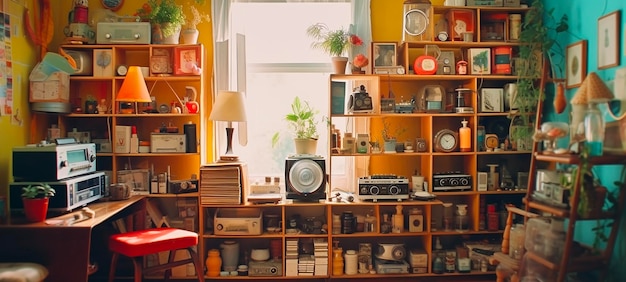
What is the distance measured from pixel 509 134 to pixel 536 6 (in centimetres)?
104

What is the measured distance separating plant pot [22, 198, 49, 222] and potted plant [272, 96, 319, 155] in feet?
6.25

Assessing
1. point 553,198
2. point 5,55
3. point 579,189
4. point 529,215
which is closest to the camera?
point 579,189

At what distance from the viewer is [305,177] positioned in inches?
155

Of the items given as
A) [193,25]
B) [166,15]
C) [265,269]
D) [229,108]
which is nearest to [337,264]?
[265,269]

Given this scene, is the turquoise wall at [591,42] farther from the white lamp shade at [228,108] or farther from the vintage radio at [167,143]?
the vintage radio at [167,143]

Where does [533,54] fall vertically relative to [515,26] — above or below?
below

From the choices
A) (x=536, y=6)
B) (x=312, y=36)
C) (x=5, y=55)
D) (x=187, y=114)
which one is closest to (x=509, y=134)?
(x=536, y=6)

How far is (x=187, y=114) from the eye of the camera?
396cm

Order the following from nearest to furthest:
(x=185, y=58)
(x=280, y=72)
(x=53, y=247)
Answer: (x=53, y=247) → (x=185, y=58) → (x=280, y=72)

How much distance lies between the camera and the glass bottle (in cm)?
278

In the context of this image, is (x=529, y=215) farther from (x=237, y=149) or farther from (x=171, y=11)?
(x=171, y=11)

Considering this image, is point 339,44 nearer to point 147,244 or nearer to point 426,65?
point 426,65

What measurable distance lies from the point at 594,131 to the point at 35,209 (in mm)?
3323

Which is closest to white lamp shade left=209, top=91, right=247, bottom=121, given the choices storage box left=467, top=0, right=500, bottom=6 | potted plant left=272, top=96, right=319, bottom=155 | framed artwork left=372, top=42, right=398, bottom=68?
potted plant left=272, top=96, right=319, bottom=155
